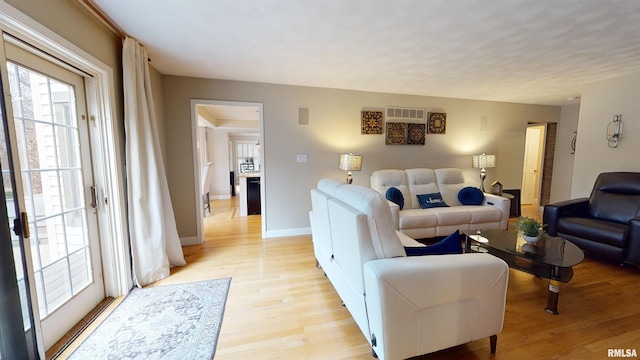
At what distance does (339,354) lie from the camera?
5.10 feet

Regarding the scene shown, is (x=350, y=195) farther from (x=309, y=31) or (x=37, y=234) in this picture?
(x=37, y=234)

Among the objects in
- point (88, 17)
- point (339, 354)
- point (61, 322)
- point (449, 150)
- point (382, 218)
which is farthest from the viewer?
point (449, 150)

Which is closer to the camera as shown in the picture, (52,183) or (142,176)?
(52,183)

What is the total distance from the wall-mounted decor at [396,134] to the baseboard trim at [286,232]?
6.76 ft

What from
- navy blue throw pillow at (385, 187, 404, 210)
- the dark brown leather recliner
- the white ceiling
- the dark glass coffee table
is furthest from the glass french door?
the dark brown leather recliner

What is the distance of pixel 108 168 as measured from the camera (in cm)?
205

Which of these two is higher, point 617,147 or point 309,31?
point 309,31

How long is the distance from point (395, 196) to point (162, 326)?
2.97 meters

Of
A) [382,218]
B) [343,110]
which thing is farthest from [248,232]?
[382,218]

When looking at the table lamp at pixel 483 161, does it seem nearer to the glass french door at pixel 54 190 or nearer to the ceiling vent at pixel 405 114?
the ceiling vent at pixel 405 114

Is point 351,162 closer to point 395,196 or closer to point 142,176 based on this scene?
point 395,196

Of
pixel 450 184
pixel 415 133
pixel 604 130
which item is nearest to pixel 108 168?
pixel 415 133

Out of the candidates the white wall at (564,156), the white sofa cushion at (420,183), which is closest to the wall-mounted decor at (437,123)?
the white sofa cushion at (420,183)

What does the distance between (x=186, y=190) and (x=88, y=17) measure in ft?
6.93
